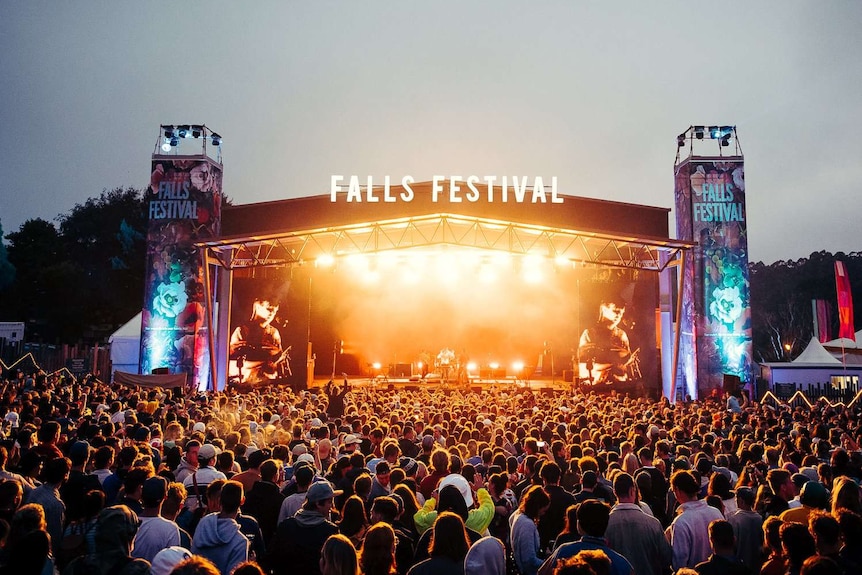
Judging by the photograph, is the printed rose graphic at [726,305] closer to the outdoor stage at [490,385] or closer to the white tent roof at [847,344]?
the outdoor stage at [490,385]

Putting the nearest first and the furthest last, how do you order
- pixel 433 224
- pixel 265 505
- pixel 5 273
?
pixel 265 505
pixel 433 224
pixel 5 273

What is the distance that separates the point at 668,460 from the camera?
27.0ft

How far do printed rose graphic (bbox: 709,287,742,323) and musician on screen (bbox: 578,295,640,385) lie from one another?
457cm

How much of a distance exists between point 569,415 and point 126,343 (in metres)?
22.5

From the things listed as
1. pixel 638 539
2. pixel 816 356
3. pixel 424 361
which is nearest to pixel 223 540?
pixel 638 539

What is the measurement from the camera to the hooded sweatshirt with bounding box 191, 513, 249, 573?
4.19 meters

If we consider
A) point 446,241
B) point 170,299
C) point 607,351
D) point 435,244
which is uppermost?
point 446,241

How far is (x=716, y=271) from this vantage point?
87.0 ft

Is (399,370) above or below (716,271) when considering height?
below

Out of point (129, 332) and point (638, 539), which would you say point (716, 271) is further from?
point (129, 332)

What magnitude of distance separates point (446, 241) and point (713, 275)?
1314cm

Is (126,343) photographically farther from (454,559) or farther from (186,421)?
(454,559)

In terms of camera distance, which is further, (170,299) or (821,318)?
(821,318)

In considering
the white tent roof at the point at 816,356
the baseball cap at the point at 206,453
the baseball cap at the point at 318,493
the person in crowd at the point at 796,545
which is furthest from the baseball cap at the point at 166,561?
the white tent roof at the point at 816,356
